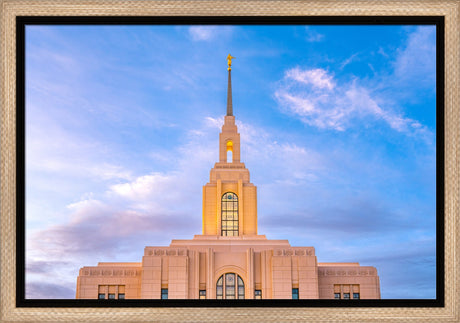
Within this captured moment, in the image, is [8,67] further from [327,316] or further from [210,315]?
[327,316]

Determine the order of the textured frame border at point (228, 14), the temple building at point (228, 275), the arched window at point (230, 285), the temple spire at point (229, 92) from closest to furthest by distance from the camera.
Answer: the textured frame border at point (228, 14) < the temple building at point (228, 275) < the arched window at point (230, 285) < the temple spire at point (229, 92)

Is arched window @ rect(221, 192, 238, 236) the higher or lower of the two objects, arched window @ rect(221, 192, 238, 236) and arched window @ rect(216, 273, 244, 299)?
the higher

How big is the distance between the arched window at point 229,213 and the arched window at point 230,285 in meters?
4.48

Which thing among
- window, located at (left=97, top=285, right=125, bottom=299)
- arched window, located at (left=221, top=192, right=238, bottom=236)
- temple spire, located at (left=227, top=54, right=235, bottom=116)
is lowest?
window, located at (left=97, top=285, right=125, bottom=299)

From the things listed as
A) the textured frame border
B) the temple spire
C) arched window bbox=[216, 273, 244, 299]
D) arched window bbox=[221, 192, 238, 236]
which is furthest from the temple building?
the textured frame border

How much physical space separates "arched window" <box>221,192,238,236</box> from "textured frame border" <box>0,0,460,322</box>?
810 inches

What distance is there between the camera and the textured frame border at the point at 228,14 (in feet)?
15.1

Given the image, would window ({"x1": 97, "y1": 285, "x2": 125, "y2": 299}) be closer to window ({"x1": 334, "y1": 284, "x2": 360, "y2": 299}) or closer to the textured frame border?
window ({"x1": 334, "y1": 284, "x2": 360, "y2": 299})

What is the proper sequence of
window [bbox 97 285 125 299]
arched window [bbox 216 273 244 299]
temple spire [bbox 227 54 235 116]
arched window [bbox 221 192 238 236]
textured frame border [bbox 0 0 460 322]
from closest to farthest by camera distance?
textured frame border [bbox 0 0 460 322]
window [bbox 97 285 125 299]
arched window [bbox 216 273 244 299]
arched window [bbox 221 192 238 236]
temple spire [bbox 227 54 235 116]

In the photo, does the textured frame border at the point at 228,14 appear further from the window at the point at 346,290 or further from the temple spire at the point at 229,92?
the temple spire at the point at 229,92

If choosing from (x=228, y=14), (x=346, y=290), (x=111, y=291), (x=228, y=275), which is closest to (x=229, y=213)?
(x=228, y=275)

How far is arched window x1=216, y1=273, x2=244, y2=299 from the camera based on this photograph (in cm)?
2072

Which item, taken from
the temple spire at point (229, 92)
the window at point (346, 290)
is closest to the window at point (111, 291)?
the window at point (346, 290)

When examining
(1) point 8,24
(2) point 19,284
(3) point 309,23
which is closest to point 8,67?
(1) point 8,24
